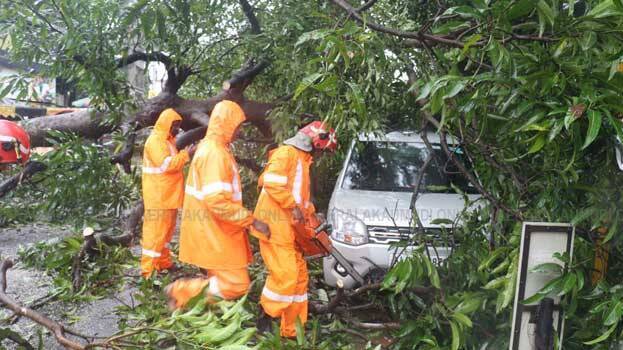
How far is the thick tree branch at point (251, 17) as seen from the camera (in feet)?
17.3

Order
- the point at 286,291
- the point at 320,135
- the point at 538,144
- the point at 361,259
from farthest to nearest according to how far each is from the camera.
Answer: the point at 361,259, the point at 320,135, the point at 286,291, the point at 538,144

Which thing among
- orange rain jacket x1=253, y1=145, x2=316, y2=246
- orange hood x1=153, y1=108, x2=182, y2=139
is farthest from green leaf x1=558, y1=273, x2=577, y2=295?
orange hood x1=153, y1=108, x2=182, y2=139

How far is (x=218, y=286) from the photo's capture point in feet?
12.5

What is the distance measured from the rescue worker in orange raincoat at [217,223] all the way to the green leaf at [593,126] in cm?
252

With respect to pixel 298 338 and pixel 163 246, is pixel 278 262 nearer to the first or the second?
pixel 298 338

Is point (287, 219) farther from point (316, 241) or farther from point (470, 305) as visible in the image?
point (470, 305)

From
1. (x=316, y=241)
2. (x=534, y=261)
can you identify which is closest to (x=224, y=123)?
(x=316, y=241)

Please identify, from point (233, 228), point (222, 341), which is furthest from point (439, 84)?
point (233, 228)

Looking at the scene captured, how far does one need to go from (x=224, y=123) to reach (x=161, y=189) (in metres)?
1.44

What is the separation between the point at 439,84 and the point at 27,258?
4.56 metres

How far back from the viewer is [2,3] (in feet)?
15.1

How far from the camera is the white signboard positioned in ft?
6.75

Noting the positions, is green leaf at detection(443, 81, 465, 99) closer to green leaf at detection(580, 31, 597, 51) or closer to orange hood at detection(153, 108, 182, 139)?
green leaf at detection(580, 31, 597, 51)

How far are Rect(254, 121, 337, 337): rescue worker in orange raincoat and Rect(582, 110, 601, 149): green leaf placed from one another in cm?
239
